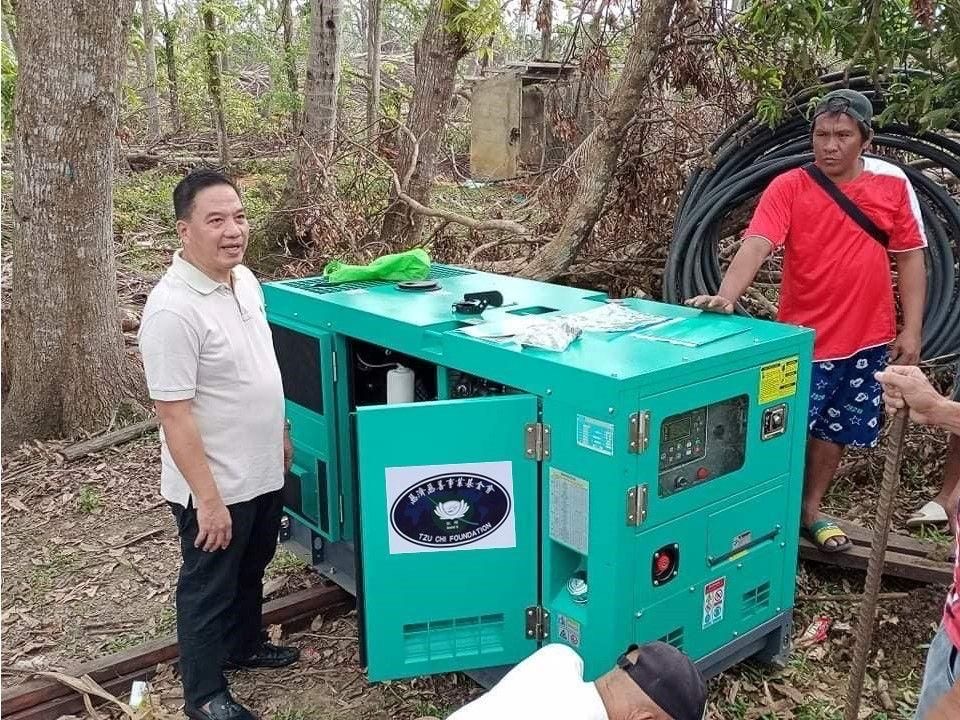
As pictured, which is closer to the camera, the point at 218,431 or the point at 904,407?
the point at 904,407

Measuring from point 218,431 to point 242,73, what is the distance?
63.3ft

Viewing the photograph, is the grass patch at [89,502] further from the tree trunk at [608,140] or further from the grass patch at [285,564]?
the tree trunk at [608,140]

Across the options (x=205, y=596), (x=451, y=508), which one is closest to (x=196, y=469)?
(x=205, y=596)

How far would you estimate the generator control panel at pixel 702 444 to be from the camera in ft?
8.63

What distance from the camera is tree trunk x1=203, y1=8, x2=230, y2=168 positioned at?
491 inches

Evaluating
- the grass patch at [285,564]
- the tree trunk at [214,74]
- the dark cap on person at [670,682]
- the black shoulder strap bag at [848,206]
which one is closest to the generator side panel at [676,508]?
the dark cap on person at [670,682]

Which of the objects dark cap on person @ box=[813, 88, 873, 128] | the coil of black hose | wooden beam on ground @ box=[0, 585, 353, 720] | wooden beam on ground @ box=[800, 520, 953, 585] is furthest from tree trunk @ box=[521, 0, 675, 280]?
wooden beam on ground @ box=[0, 585, 353, 720]

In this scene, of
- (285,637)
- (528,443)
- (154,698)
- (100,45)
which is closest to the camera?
(528,443)

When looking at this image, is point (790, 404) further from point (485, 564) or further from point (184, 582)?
point (184, 582)

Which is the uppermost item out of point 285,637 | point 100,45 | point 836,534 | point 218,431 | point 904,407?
point 100,45

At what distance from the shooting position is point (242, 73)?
20.2 meters

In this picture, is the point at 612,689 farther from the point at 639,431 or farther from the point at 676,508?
the point at 676,508

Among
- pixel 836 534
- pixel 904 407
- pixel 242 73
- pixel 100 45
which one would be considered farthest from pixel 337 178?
pixel 242 73

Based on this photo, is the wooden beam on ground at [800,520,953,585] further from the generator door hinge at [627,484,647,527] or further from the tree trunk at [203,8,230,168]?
the tree trunk at [203,8,230,168]
